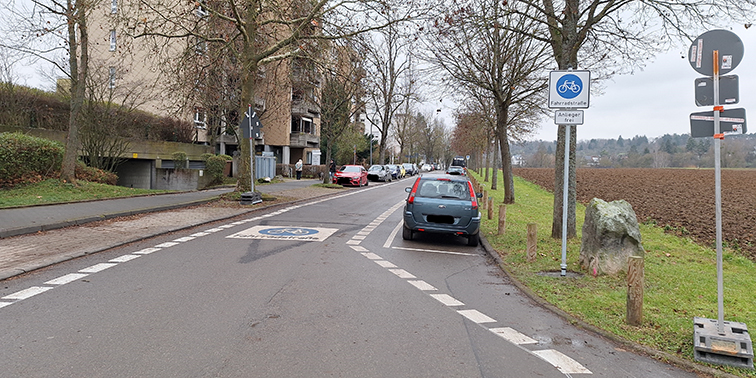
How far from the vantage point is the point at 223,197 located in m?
17.2

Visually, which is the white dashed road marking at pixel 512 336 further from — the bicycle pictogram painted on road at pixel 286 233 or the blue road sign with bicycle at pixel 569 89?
the bicycle pictogram painted on road at pixel 286 233

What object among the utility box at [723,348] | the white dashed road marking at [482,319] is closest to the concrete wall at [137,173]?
the white dashed road marking at [482,319]

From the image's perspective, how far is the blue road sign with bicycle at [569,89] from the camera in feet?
24.8

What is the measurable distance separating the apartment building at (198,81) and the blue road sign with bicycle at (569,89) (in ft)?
35.6

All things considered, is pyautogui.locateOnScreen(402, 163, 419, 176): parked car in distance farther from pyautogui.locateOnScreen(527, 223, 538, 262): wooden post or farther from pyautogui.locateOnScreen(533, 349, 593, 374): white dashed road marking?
pyautogui.locateOnScreen(533, 349, 593, 374): white dashed road marking

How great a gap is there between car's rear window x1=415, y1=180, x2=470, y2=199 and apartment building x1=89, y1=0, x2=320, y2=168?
8.65 m

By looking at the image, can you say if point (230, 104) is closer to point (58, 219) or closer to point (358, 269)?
point (58, 219)

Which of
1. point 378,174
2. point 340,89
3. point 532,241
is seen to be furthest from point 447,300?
point 378,174

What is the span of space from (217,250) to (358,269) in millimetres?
2815

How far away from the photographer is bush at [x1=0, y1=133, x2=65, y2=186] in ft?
49.5

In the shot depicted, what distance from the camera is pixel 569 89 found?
7.66m

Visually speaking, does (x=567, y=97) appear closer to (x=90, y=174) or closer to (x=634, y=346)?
(x=634, y=346)

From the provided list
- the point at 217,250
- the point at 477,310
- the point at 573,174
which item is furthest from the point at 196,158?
the point at 477,310

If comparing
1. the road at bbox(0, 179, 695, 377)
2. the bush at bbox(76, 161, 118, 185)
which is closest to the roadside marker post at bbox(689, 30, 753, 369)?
the road at bbox(0, 179, 695, 377)
